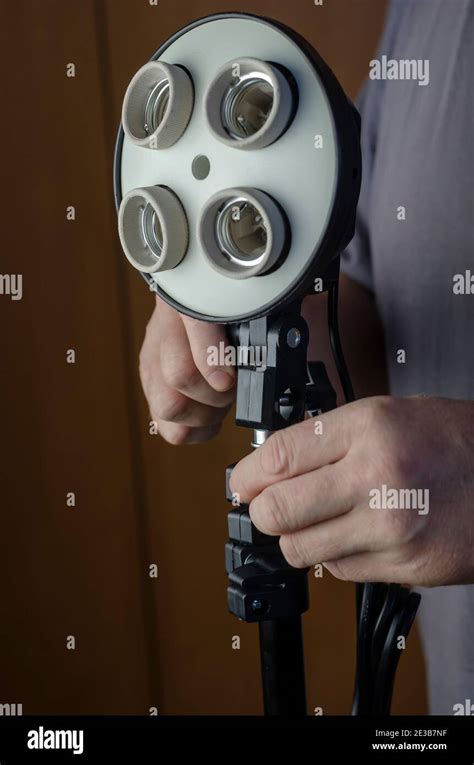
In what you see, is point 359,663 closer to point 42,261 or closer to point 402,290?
point 402,290

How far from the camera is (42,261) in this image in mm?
881

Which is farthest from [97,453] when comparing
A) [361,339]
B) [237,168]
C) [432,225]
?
[237,168]

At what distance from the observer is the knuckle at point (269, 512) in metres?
0.39

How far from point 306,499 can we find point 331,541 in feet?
0.09

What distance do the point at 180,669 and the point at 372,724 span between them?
0.60m

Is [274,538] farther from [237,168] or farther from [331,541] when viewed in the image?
[237,168]

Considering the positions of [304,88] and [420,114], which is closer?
[304,88]

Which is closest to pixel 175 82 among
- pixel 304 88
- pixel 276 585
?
pixel 304 88


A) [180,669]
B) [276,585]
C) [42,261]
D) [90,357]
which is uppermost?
[42,261]

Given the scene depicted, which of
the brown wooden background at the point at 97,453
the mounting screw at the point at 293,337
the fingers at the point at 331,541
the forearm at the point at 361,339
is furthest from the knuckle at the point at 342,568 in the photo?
the brown wooden background at the point at 97,453

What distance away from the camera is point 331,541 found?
1.29 feet

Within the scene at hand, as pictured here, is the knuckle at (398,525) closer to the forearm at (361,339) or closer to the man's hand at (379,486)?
the man's hand at (379,486)

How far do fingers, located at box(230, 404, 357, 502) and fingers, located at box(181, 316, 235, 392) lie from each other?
0.21 ft

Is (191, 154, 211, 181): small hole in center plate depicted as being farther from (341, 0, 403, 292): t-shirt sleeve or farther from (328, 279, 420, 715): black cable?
(341, 0, 403, 292): t-shirt sleeve
